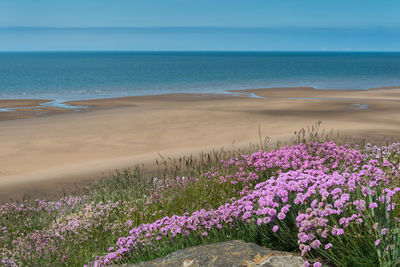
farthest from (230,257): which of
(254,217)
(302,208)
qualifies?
(302,208)

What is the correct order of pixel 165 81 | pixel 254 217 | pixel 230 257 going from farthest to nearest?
pixel 165 81, pixel 254 217, pixel 230 257

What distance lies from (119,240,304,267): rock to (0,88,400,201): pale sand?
334 inches

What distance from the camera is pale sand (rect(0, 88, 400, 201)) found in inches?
568

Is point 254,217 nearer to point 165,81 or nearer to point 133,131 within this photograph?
point 133,131

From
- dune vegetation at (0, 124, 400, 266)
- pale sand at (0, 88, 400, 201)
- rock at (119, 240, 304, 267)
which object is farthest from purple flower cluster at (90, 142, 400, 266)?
pale sand at (0, 88, 400, 201)

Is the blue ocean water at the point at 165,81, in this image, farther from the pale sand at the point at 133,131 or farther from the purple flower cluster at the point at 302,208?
the purple flower cluster at the point at 302,208

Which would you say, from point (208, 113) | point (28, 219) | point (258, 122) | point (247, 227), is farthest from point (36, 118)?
point (247, 227)

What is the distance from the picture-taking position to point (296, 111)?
92.0 feet

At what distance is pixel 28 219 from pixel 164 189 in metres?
2.53

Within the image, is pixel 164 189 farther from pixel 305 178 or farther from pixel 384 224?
pixel 384 224

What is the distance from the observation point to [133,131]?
2105 cm

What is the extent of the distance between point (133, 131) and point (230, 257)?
1723 cm

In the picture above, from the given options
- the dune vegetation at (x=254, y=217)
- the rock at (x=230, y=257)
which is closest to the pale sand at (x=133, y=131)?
the dune vegetation at (x=254, y=217)

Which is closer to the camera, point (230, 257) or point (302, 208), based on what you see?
point (230, 257)
